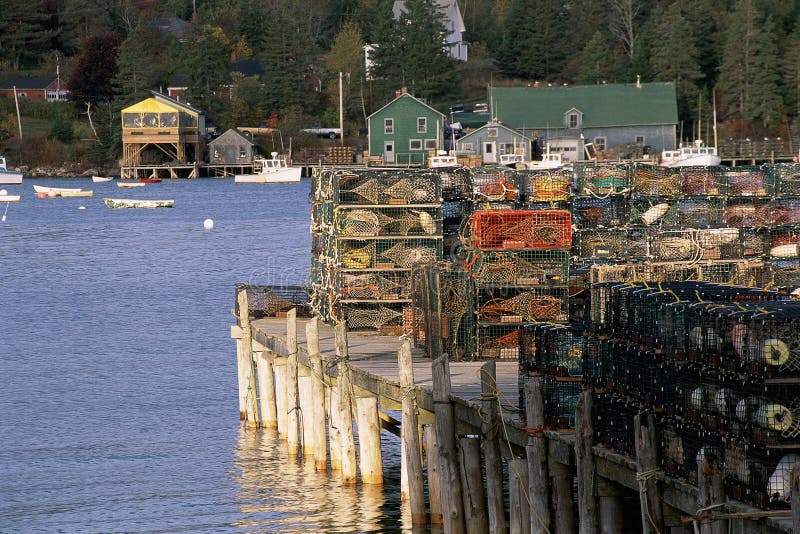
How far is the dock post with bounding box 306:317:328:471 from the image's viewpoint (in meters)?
21.0

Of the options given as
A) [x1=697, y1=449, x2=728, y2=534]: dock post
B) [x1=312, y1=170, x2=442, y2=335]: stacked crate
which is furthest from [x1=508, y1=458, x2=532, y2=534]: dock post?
[x1=312, y1=170, x2=442, y2=335]: stacked crate

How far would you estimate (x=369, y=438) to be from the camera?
1997cm

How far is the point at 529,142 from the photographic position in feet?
340

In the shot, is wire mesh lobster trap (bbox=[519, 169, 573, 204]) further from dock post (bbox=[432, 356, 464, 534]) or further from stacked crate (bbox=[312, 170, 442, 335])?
dock post (bbox=[432, 356, 464, 534])

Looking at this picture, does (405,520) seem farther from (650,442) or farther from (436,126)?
(436,126)

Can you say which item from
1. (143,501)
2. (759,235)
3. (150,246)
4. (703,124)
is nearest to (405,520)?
(143,501)

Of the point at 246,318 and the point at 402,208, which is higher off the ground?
the point at 402,208

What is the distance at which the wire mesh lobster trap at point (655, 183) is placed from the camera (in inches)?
1008

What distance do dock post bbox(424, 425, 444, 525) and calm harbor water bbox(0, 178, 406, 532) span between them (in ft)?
4.21

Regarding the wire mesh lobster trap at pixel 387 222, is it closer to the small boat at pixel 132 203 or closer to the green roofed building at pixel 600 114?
the small boat at pixel 132 203

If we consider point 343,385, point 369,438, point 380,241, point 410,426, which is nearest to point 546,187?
point 380,241

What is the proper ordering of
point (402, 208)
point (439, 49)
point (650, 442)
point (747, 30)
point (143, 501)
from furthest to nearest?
point (439, 49), point (747, 30), point (402, 208), point (143, 501), point (650, 442)

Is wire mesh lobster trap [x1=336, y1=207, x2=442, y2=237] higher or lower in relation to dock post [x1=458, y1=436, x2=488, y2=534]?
higher

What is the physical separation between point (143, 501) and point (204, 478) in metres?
1.54
